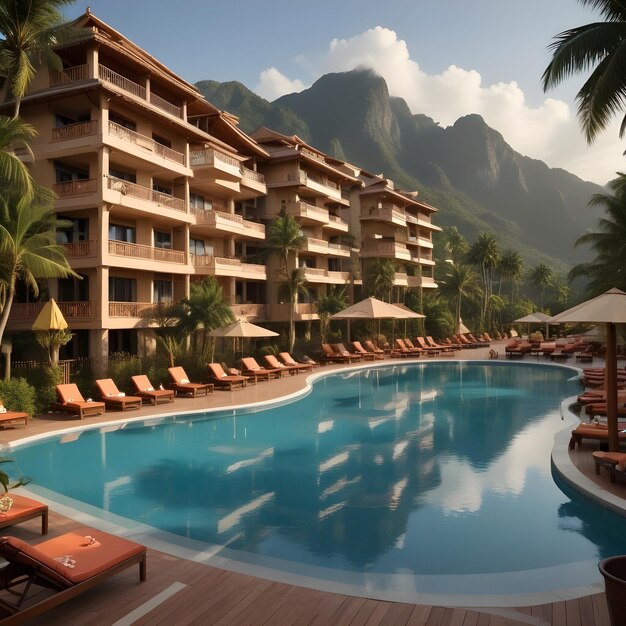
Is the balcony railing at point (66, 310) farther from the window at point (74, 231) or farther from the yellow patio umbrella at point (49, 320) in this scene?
the yellow patio umbrella at point (49, 320)

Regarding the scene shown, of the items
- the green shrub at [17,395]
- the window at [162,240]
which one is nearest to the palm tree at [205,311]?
the window at [162,240]

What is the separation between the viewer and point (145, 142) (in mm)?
23484

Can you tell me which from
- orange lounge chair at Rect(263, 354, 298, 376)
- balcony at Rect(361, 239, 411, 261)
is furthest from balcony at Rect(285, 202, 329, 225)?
orange lounge chair at Rect(263, 354, 298, 376)

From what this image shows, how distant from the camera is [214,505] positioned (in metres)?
9.12

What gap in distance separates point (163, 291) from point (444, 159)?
141635 millimetres

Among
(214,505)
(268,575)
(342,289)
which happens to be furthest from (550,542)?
(342,289)

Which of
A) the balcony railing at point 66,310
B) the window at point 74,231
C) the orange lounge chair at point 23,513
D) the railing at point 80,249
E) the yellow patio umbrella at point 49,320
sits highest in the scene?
the window at point 74,231

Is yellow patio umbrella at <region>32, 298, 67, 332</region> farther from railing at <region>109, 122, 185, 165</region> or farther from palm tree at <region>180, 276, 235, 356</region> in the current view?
railing at <region>109, 122, 185, 165</region>

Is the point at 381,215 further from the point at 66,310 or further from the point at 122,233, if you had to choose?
the point at 66,310

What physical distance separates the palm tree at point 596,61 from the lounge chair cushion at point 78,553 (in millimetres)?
13941

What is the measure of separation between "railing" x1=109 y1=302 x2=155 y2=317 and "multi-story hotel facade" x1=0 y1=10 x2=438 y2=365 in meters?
0.05

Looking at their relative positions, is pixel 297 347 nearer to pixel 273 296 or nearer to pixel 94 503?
pixel 273 296

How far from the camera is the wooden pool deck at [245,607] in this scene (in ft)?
16.4

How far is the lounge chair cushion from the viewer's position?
510cm
